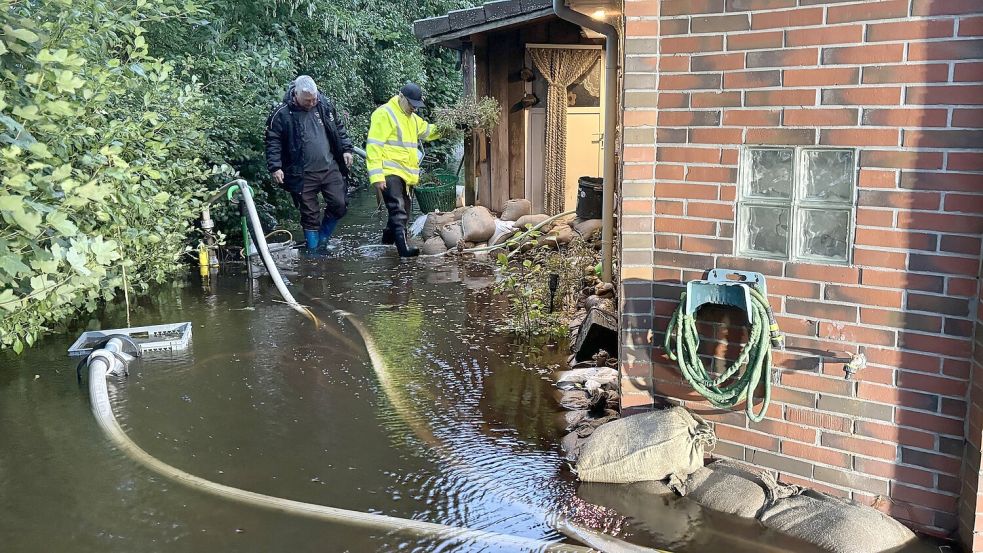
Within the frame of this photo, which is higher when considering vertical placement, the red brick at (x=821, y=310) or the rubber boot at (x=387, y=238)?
the red brick at (x=821, y=310)

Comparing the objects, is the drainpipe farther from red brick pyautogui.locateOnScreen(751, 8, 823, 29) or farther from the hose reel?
red brick pyautogui.locateOnScreen(751, 8, 823, 29)

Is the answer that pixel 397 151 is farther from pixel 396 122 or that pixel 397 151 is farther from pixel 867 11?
pixel 867 11

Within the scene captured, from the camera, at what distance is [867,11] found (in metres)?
3.62

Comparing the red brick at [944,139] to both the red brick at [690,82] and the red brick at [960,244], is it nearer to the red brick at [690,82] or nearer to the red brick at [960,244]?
the red brick at [960,244]

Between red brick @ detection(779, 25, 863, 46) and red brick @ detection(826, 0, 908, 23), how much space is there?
4cm

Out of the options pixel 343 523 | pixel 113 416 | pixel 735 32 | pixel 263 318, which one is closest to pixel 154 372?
pixel 113 416

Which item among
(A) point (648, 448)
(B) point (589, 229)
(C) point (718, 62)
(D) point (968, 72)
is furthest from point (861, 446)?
(B) point (589, 229)

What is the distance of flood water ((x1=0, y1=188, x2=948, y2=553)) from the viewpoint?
387 centimetres

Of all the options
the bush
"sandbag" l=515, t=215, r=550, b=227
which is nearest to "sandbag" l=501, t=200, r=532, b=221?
"sandbag" l=515, t=215, r=550, b=227

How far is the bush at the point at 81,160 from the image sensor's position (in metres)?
4.34

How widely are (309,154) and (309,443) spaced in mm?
6312

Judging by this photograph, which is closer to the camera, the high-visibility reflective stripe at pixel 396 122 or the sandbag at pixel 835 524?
the sandbag at pixel 835 524

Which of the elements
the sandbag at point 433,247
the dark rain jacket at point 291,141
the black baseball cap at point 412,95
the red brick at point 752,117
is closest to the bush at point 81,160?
the dark rain jacket at point 291,141

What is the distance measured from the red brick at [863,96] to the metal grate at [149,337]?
503 centimetres
